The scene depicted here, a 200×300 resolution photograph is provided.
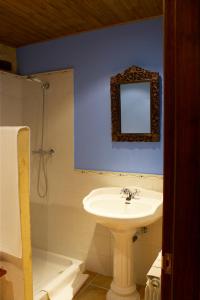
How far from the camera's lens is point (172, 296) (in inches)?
24.5

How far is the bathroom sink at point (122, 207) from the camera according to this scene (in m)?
1.79

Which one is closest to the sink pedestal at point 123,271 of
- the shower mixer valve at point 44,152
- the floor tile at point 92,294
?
the floor tile at point 92,294

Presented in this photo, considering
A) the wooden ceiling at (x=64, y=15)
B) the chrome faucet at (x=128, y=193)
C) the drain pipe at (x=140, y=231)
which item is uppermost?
the wooden ceiling at (x=64, y=15)

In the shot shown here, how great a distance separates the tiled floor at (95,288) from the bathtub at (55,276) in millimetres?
49

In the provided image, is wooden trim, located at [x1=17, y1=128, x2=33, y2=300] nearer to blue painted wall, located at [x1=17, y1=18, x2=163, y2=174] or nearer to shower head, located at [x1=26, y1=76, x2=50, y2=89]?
blue painted wall, located at [x1=17, y1=18, x2=163, y2=174]

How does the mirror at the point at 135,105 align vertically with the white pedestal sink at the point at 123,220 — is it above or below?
above

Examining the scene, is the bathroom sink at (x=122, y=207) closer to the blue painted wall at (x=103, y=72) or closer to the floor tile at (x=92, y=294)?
the blue painted wall at (x=103, y=72)

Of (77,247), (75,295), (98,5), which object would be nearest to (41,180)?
(77,247)

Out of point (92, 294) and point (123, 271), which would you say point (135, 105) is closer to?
point (123, 271)

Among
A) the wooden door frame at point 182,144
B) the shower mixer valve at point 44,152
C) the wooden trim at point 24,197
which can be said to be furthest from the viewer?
the shower mixer valve at point 44,152

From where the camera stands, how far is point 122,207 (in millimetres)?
2178

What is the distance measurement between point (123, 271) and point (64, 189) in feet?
3.35

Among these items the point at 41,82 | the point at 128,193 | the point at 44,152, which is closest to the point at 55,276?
the point at 128,193

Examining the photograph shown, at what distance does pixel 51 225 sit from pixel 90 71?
1.70 m
